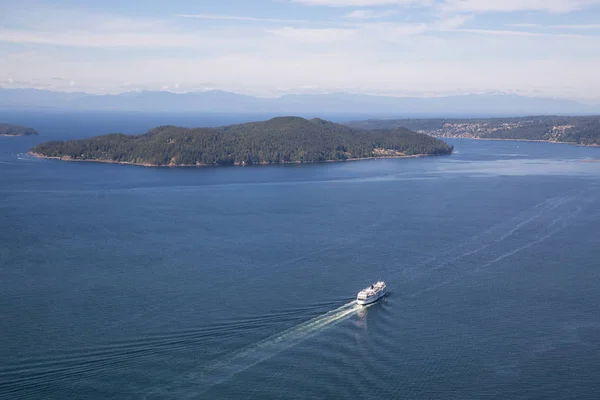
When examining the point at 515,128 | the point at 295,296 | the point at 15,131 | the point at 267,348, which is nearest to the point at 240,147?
the point at 15,131

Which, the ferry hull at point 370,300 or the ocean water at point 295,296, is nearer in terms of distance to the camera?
the ocean water at point 295,296

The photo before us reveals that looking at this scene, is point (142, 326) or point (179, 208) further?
point (179, 208)

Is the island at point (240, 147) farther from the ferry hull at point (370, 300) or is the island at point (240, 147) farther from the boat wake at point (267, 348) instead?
the boat wake at point (267, 348)

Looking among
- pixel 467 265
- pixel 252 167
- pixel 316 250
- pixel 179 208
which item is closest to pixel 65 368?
pixel 316 250

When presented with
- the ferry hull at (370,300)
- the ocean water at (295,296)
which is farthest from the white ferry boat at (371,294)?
the ocean water at (295,296)

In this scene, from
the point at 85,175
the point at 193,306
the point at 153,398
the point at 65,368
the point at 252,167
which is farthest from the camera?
the point at 252,167

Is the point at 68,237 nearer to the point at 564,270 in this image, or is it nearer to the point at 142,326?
the point at 142,326

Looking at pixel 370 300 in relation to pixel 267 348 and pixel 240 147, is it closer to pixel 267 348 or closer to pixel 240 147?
pixel 267 348
